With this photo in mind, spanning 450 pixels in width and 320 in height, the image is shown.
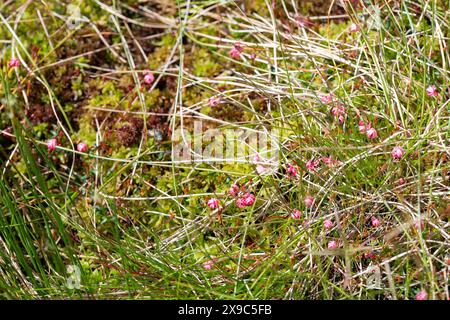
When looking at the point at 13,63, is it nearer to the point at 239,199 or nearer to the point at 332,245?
the point at 239,199

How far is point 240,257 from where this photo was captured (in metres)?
2.18

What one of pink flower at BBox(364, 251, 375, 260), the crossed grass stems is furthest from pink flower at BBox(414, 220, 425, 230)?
pink flower at BBox(364, 251, 375, 260)

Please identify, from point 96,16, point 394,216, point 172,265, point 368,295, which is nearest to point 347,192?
point 394,216

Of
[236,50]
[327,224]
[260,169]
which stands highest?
[236,50]

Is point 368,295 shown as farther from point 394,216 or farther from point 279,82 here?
point 279,82

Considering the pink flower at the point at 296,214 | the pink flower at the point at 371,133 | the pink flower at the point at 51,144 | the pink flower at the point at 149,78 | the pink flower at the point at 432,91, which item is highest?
the pink flower at the point at 149,78

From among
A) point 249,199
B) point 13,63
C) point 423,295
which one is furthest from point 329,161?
point 13,63

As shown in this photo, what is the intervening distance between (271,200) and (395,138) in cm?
55

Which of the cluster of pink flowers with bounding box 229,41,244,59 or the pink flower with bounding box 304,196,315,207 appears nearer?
the pink flower with bounding box 304,196,315,207

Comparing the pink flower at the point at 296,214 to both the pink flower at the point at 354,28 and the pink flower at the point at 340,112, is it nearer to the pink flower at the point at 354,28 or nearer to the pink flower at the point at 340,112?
the pink flower at the point at 340,112

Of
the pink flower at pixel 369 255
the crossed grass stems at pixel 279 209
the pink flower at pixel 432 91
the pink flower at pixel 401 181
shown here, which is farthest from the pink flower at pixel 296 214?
the pink flower at pixel 432 91

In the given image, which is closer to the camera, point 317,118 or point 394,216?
point 394,216

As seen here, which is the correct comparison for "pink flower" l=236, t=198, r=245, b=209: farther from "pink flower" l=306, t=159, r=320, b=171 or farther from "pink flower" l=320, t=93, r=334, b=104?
"pink flower" l=320, t=93, r=334, b=104

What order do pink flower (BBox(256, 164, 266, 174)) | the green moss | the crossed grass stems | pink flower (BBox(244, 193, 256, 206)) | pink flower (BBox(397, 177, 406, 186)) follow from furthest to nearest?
the green moss
pink flower (BBox(256, 164, 266, 174))
pink flower (BBox(244, 193, 256, 206))
pink flower (BBox(397, 177, 406, 186))
the crossed grass stems
